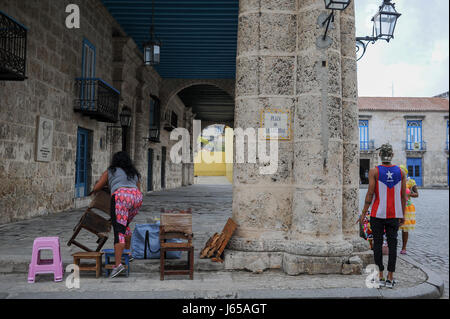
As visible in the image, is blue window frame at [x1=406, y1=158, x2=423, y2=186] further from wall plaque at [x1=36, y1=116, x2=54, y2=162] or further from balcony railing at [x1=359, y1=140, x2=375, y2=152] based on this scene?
wall plaque at [x1=36, y1=116, x2=54, y2=162]

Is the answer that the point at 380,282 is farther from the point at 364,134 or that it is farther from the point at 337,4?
the point at 364,134

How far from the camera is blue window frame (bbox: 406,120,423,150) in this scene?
117 ft

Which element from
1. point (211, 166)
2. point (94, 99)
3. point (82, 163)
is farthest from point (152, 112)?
point (211, 166)

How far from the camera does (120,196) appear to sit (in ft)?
14.5

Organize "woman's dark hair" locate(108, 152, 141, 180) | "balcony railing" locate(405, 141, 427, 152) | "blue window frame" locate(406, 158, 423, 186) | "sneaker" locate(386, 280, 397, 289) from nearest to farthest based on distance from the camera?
"sneaker" locate(386, 280, 397, 289) < "woman's dark hair" locate(108, 152, 141, 180) < "balcony railing" locate(405, 141, 427, 152) < "blue window frame" locate(406, 158, 423, 186)

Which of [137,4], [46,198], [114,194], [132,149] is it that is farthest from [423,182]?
[114,194]

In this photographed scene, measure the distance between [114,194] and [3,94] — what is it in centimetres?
459

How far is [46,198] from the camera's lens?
30.5ft

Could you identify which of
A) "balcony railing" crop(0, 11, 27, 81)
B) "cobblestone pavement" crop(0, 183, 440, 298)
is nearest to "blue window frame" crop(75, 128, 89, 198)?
"balcony railing" crop(0, 11, 27, 81)

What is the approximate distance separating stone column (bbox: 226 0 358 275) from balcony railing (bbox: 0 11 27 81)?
442cm

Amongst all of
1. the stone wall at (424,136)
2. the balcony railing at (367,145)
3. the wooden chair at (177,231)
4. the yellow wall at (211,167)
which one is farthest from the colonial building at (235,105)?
the yellow wall at (211,167)

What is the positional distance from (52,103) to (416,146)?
111 ft

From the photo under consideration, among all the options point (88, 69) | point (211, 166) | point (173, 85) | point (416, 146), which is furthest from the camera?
point (211, 166)

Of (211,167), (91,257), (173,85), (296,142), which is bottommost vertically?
(91,257)
